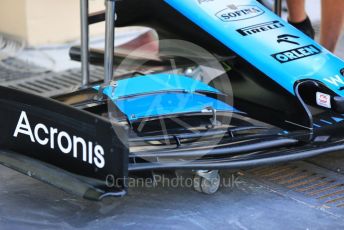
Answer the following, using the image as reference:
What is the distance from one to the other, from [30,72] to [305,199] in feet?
6.85

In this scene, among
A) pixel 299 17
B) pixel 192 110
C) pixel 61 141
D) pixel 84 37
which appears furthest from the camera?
pixel 299 17

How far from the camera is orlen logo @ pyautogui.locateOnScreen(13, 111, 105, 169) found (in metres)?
2.19

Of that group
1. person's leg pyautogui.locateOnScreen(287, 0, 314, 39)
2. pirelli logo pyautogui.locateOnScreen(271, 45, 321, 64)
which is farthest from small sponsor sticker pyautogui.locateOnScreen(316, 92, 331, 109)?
person's leg pyautogui.locateOnScreen(287, 0, 314, 39)

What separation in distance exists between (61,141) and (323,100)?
1.02m

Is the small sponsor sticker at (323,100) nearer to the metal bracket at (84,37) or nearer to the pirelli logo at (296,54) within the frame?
the pirelli logo at (296,54)

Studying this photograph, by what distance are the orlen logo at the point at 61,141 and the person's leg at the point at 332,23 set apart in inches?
73.2

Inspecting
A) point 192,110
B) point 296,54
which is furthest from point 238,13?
point 192,110

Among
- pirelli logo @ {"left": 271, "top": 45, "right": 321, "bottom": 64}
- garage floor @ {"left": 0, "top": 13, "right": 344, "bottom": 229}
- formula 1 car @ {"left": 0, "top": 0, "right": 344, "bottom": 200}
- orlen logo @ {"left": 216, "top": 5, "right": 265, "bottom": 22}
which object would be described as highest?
orlen logo @ {"left": 216, "top": 5, "right": 265, "bottom": 22}

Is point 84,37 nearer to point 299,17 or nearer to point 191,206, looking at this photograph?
point 191,206

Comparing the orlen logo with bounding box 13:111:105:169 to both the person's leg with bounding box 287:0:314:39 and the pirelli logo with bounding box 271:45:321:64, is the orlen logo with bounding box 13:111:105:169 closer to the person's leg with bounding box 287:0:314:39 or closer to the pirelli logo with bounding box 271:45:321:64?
the pirelli logo with bounding box 271:45:321:64

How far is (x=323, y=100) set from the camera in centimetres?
266

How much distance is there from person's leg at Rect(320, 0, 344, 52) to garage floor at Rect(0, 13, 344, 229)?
106cm

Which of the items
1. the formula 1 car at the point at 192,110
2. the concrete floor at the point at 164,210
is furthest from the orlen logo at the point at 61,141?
the concrete floor at the point at 164,210

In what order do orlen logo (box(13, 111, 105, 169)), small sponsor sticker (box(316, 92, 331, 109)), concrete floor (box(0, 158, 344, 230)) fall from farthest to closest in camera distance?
small sponsor sticker (box(316, 92, 331, 109)) < concrete floor (box(0, 158, 344, 230)) < orlen logo (box(13, 111, 105, 169))
